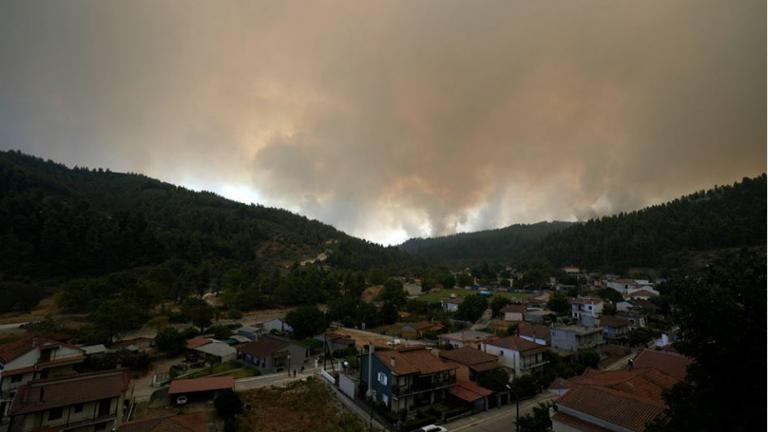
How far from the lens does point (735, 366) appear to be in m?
13.3

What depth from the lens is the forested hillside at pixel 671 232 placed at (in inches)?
5118

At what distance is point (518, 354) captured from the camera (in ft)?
134

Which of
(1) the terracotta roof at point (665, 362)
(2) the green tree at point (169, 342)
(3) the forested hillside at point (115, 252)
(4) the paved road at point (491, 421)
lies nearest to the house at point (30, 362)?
(2) the green tree at point (169, 342)

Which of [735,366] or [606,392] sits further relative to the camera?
[606,392]

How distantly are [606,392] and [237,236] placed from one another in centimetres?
13948

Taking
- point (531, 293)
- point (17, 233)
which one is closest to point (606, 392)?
point (531, 293)

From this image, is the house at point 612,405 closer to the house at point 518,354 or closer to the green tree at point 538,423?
the green tree at point 538,423

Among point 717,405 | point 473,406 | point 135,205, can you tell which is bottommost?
point 473,406

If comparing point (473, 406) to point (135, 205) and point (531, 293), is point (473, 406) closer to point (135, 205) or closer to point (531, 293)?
point (531, 293)

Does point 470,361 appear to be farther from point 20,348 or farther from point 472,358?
point 20,348

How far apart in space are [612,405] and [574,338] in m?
31.1

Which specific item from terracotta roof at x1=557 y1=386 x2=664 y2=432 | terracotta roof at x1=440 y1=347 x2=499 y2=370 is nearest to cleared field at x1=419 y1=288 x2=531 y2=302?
terracotta roof at x1=440 y1=347 x2=499 y2=370

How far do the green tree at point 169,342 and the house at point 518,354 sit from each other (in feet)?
132

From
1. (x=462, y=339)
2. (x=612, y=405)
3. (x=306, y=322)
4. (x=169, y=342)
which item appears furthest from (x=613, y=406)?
(x=169, y=342)
